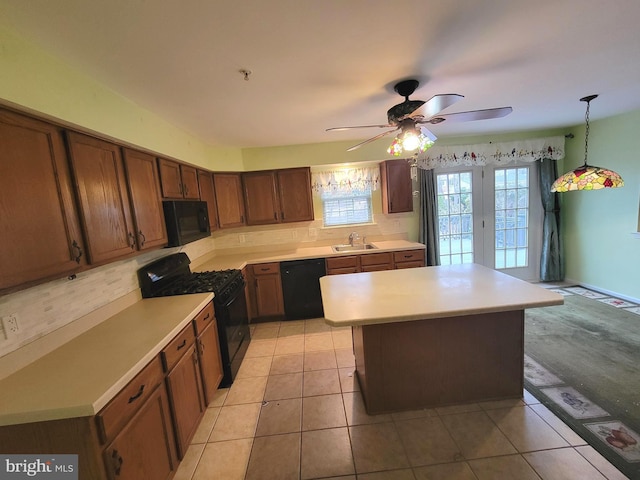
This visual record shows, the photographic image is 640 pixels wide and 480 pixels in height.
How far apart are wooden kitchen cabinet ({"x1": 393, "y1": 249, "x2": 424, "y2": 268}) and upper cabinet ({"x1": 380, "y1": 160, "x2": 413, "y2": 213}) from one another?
64 cm

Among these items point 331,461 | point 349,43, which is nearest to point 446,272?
point 331,461

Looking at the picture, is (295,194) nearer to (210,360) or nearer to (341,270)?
(341,270)

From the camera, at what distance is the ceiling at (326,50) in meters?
1.21

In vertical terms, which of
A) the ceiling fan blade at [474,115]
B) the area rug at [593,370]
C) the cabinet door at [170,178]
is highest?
the ceiling fan blade at [474,115]

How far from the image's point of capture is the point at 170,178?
2.55m

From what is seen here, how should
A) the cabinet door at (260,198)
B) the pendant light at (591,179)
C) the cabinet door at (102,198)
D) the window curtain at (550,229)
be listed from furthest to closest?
the window curtain at (550,229) → the cabinet door at (260,198) → the pendant light at (591,179) → the cabinet door at (102,198)

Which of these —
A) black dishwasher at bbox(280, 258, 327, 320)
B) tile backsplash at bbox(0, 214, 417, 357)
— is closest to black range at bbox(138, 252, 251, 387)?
tile backsplash at bbox(0, 214, 417, 357)

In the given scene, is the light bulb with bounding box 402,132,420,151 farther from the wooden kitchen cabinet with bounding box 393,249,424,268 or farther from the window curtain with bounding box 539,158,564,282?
the window curtain with bounding box 539,158,564,282

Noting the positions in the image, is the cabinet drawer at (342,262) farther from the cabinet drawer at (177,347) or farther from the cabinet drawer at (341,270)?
the cabinet drawer at (177,347)

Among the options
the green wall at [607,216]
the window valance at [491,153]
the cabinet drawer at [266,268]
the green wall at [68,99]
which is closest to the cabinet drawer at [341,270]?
the cabinet drawer at [266,268]

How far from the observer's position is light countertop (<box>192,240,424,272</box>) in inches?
134

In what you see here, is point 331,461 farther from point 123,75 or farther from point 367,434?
point 123,75

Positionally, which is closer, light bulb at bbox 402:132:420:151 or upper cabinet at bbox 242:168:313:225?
light bulb at bbox 402:132:420:151

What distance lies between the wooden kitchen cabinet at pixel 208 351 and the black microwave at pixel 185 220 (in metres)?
0.74
